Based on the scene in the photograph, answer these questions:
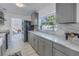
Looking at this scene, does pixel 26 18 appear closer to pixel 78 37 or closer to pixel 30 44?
pixel 30 44

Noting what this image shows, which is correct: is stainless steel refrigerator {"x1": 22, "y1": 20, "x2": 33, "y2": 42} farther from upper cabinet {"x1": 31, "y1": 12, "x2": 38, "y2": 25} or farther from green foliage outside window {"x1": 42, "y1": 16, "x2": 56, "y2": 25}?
green foliage outside window {"x1": 42, "y1": 16, "x2": 56, "y2": 25}

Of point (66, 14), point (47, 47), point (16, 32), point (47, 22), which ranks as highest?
point (66, 14)

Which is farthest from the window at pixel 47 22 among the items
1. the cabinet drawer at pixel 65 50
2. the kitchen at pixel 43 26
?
the cabinet drawer at pixel 65 50

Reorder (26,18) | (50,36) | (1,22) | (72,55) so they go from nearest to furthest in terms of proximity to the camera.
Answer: (72,55) → (1,22) → (26,18) → (50,36)

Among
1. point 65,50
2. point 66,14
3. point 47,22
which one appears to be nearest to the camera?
point 65,50

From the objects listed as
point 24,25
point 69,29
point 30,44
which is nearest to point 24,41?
point 30,44

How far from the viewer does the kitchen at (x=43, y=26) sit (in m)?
1.51

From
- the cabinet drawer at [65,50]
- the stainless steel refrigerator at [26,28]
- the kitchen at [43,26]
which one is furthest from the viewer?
the stainless steel refrigerator at [26,28]

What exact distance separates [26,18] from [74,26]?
2.87ft

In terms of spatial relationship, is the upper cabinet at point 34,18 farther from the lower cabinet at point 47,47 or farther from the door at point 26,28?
the lower cabinet at point 47,47

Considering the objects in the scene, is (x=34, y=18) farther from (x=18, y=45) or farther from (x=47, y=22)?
(x=18, y=45)

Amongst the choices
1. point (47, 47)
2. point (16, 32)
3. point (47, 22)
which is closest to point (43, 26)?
point (47, 22)

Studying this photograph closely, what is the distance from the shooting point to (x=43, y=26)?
5.90 ft

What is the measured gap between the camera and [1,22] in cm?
153
